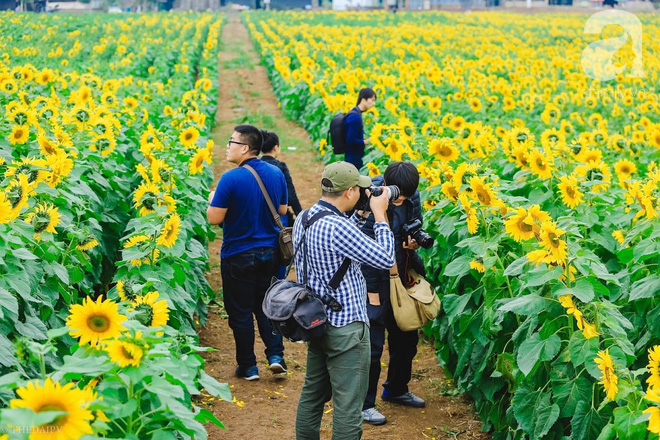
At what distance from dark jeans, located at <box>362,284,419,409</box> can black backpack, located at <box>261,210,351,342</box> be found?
88 cm

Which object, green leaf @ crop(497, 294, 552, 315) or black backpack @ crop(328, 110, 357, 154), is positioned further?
black backpack @ crop(328, 110, 357, 154)

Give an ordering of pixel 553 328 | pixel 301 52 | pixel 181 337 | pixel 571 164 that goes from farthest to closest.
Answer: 1. pixel 301 52
2. pixel 571 164
3. pixel 553 328
4. pixel 181 337

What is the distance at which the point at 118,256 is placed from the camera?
270 inches

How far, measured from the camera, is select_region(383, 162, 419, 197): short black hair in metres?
4.94

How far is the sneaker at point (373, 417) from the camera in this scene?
5156mm

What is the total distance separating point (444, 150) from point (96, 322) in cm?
431

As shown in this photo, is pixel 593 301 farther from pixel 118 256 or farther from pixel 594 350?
pixel 118 256

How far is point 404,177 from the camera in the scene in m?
4.94

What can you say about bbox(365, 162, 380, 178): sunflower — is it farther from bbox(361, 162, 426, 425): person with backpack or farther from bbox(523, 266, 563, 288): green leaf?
bbox(523, 266, 563, 288): green leaf

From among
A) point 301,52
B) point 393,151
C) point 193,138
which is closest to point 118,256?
point 193,138

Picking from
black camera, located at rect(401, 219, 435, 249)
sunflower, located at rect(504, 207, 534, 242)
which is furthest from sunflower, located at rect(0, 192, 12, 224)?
sunflower, located at rect(504, 207, 534, 242)

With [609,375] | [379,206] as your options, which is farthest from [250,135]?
[609,375]

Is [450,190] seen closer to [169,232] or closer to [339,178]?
[339,178]

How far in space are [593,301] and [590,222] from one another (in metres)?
1.23
